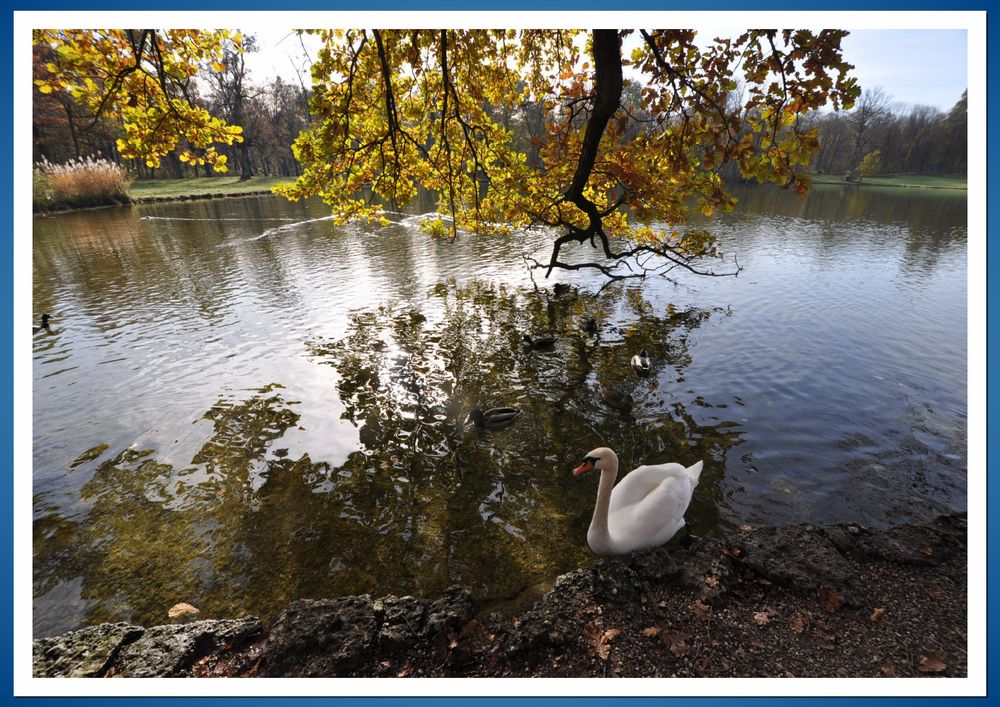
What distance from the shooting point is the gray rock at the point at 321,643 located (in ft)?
12.0

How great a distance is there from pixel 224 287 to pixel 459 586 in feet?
58.0

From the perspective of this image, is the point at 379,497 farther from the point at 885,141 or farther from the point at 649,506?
the point at 885,141

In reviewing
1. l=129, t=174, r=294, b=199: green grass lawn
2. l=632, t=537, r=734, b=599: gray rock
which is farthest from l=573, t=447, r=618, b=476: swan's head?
l=129, t=174, r=294, b=199: green grass lawn

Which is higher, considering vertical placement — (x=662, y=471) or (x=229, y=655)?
(x=662, y=471)

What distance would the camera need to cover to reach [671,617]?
395 centimetres

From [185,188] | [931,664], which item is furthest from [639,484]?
[185,188]

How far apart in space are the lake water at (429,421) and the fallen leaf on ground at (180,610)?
0.07m

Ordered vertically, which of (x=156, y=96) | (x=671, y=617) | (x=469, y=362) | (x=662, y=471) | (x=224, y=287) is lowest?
(x=671, y=617)

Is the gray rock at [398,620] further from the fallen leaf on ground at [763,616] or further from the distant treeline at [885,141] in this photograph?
the distant treeline at [885,141]

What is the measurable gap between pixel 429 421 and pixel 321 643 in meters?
4.41

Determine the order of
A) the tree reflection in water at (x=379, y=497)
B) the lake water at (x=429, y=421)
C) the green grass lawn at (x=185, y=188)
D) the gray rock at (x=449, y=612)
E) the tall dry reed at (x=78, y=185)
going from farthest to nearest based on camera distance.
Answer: the green grass lawn at (x=185, y=188), the tall dry reed at (x=78, y=185), the lake water at (x=429, y=421), the tree reflection in water at (x=379, y=497), the gray rock at (x=449, y=612)

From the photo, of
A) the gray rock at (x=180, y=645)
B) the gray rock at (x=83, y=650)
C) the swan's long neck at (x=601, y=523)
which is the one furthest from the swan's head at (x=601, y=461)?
the gray rock at (x=83, y=650)
